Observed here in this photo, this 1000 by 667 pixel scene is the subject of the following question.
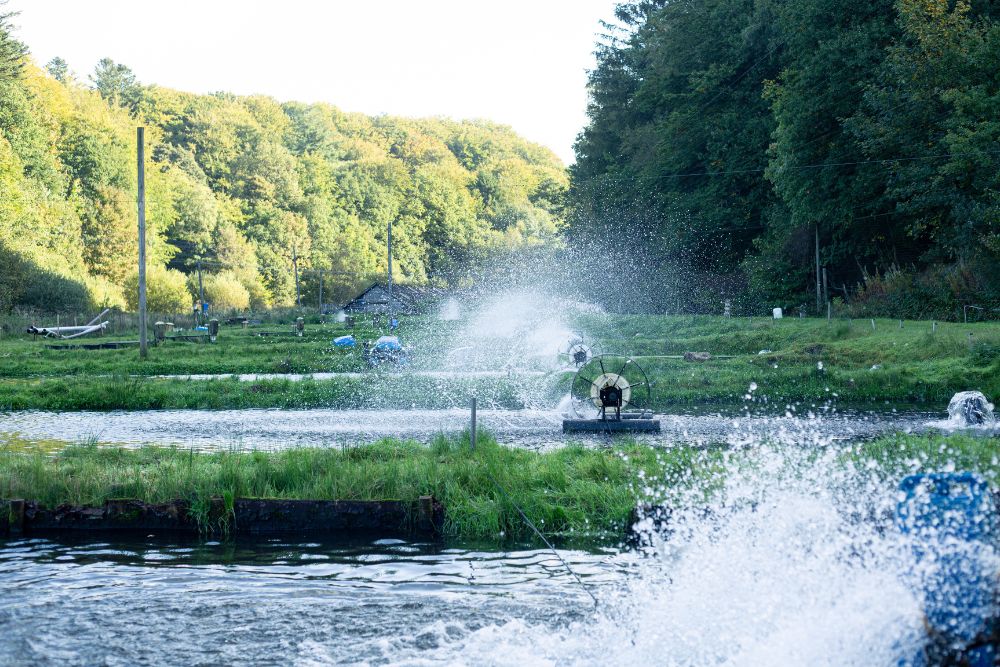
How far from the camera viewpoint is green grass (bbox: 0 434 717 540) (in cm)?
1297

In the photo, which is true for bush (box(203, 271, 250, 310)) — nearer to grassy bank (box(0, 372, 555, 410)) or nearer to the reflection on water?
grassy bank (box(0, 372, 555, 410))

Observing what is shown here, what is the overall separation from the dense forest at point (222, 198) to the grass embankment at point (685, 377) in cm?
4309

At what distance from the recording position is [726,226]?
6366 cm

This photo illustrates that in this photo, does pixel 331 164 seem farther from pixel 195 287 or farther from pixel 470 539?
pixel 470 539

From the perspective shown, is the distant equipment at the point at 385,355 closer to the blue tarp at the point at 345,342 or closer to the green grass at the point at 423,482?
the blue tarp at the point at 345,342

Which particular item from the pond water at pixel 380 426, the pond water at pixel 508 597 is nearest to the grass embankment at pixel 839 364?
the pond water at pixel 380 426

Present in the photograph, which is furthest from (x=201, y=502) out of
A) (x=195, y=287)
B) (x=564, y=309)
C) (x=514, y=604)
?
(x=195, y=287)

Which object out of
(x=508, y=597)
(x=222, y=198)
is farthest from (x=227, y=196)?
(x=508, y=597)

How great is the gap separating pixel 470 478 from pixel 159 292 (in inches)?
3543

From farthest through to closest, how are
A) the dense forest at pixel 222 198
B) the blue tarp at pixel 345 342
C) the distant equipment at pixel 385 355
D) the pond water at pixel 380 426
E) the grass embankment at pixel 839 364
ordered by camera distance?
the dense forest at pixel 222 198, the blue tarp at pixel 345 342, the distant equipment at pixel 385 355, the grass embankment at pixel 839 364, the pond water at pixel 380 426

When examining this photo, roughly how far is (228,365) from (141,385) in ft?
26.3

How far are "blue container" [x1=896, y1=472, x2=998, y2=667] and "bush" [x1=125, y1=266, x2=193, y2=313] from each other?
3811 inches

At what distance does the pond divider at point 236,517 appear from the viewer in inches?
514

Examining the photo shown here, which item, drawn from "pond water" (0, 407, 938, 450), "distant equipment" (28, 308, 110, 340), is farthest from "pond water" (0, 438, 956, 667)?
"distant equipment" (28, 308, 110, 340)
